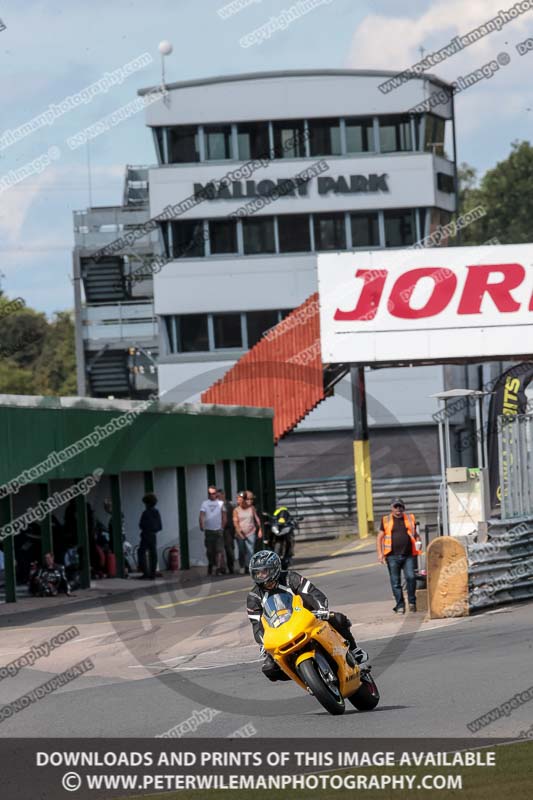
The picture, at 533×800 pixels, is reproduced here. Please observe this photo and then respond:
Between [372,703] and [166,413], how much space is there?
2000cm

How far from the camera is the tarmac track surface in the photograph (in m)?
12.5

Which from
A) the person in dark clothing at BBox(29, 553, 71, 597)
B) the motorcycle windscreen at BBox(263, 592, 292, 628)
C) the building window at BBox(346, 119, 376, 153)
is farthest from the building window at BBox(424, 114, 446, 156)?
the motorcycle windscreen at BBox(263, 592, 292, 628)

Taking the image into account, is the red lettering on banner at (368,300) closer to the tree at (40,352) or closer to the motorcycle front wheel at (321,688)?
the motorcycle front wheel at (321,688)

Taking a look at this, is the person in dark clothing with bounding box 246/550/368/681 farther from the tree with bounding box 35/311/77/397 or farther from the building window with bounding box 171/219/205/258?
the tree with bounding box 35/311/77/397

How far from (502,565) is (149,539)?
9.83 m

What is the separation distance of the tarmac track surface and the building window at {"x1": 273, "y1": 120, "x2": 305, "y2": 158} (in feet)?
114

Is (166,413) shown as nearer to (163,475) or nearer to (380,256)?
(163,475)

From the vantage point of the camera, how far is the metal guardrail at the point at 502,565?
69.4 ft

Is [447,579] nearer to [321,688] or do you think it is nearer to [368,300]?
[321,688]

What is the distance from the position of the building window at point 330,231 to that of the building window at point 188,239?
4644 millimetres

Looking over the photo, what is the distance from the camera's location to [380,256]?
4034 centimetres

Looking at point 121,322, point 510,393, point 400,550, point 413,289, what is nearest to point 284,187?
point 121,322

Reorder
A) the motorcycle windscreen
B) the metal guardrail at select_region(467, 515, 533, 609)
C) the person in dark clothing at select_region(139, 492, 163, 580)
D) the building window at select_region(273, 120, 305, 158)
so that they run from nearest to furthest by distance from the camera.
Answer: the motorcycle windscreen, the metal guardrail at select_region(467, 515, 533, 609), the person in dark clothing at select_region(139, 492, 163, 580), the building window at select_region(273, 120, 305, 158)

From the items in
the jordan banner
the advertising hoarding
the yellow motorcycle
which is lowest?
the yellow motorcycle
